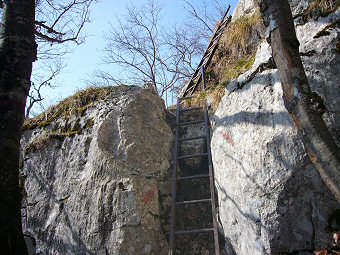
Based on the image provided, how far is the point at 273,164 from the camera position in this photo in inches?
136

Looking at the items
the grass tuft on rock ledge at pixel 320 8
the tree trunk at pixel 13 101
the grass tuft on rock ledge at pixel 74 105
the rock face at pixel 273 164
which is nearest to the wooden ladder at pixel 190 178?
the rock face at pixel 273 164

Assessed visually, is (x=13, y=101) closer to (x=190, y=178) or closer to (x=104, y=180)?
(x=104, y=180)

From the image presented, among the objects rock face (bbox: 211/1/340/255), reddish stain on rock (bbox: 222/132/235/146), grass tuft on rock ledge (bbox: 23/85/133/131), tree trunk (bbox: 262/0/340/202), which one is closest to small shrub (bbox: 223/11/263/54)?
rock face (bbox: 211/1/340/255)

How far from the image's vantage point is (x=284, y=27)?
9.72 ft

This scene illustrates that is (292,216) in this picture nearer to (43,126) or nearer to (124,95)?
(124,95)

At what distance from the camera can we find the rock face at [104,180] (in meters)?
4.39

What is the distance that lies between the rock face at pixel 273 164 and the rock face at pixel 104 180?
1.03 m

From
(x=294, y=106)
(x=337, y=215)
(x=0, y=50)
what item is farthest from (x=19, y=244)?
(x=337, y=215)

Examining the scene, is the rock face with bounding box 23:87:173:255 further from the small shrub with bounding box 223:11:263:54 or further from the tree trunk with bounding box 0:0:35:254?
the tree trunk with bounding box 0:0:35:254

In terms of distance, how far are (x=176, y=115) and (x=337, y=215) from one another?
3511 millimetres

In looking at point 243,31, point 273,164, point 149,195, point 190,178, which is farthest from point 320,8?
point 149,195

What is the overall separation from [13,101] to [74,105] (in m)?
3.75

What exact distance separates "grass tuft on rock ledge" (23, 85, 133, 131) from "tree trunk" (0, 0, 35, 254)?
303 centimetres

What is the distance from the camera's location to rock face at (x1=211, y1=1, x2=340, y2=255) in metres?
3.17
